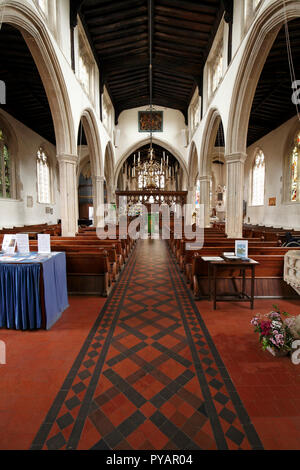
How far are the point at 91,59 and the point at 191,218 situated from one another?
9.69 meters

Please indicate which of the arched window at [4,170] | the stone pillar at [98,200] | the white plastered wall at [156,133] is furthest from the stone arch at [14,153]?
the white plastered wall at [156,133]

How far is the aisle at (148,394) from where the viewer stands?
5.66 feet

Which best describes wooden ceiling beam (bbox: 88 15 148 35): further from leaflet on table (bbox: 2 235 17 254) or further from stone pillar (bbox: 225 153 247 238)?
leaflet on table (bbox: 2 235 17 254)

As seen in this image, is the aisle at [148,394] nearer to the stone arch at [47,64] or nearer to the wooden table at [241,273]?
the wooden table at [241,273]

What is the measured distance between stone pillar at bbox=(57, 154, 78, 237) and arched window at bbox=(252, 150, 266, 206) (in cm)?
1070

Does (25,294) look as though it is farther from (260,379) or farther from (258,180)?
(258,180)

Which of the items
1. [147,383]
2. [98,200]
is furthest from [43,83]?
[147,383]

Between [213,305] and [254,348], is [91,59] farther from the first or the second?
[254,348]

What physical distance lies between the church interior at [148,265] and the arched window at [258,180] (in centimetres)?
31

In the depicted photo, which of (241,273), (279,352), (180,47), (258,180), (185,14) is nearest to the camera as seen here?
(279,352)

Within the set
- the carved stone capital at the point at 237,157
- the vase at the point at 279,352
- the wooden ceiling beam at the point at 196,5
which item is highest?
the wooden ceiling beam at the point at 196,5

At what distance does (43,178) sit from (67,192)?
7252mm

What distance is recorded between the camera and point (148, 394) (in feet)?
7.04

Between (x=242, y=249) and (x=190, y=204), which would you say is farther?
(x=190, y=204)
